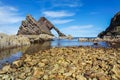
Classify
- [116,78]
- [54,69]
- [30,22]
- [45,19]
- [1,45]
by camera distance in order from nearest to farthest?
[116,78]
[54,69]
[1,45]
[30,22]
[45,19]

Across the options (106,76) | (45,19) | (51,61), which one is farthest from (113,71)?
(45,19)

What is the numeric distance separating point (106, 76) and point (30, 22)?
96.9 metres

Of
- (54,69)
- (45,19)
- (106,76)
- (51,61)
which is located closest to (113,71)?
(106,76)

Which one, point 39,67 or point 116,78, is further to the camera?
point 39,67

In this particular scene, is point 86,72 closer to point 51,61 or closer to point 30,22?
point 51,61

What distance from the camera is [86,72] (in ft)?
60.1

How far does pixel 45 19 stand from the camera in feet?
457

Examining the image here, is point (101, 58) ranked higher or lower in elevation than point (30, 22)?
lower

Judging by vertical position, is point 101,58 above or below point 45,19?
below

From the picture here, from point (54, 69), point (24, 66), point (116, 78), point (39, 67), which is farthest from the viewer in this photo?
point (24, 66)

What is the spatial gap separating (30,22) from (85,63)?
93.6 metres

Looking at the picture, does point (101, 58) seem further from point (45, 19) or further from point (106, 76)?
point (45, 19)

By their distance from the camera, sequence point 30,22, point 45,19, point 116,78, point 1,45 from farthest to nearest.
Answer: point 45,19, point 30,22, point 1,45, point 116,78

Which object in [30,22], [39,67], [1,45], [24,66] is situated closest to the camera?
[39,67]
